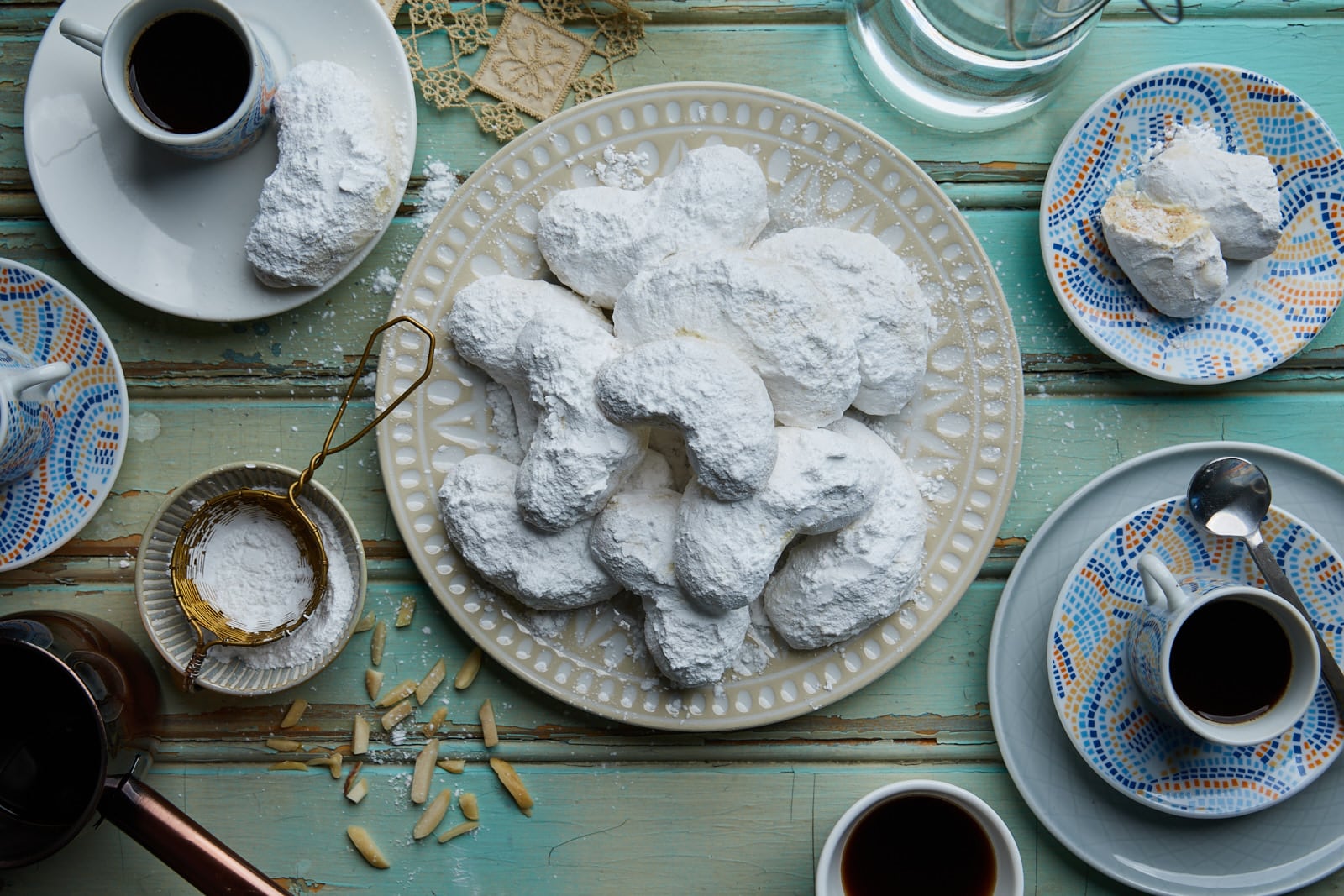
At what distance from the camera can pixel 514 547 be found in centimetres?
114

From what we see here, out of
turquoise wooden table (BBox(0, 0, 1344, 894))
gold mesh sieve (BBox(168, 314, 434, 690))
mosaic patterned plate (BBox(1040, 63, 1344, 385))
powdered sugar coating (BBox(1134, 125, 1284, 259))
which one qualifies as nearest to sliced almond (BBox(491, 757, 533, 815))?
turquoise wooden table (BBox(0, 0, 1344, 894))

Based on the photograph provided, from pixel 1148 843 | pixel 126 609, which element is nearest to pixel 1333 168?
pixel 1148 843

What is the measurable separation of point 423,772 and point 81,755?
437 mm

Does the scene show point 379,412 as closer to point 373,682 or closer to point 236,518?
point 236,518

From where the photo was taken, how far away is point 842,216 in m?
1.22

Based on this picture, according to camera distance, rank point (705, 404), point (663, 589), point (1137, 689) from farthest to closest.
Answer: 1. point (1137, 689)
2. point (663, 589)
3. point (705, 404)

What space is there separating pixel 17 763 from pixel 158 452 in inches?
17.4

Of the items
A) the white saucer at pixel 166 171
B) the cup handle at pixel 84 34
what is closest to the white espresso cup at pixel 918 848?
the white saucer at pixel 166 171

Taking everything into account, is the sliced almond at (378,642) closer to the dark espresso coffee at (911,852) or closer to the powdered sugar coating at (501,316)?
the powdered sugar coating at (501,316)

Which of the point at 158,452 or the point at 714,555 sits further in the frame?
the point at 158,452

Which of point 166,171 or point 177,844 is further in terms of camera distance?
point 166,171

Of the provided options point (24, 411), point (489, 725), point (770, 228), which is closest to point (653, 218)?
point (770, 228)

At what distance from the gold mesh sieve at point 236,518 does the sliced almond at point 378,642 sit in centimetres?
11

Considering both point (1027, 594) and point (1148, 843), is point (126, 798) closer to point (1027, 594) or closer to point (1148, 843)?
→ point (1027, 594)
